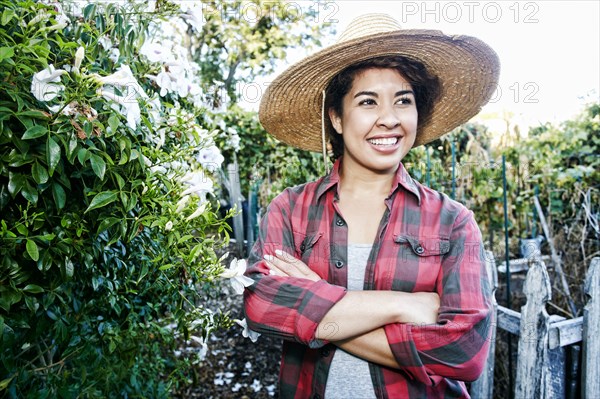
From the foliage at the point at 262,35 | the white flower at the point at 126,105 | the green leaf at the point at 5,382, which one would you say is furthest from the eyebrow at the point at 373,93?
the foliage at the point at 262,35

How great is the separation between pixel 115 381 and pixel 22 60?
3.44 ft

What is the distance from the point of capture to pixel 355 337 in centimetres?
124

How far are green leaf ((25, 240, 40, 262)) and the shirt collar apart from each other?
851mm

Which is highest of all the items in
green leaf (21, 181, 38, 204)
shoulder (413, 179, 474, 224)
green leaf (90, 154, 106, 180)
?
green leaf (90, 154, 106, 180)

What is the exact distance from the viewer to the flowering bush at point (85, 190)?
2.95 ft

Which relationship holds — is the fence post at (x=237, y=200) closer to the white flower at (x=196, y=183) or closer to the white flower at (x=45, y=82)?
the white flower at (x=196, y=183)

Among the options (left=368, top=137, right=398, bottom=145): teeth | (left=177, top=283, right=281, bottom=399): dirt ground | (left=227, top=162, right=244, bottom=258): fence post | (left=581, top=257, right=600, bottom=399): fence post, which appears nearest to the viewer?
(left=368, top=137, right=398, bottom=145): teeth

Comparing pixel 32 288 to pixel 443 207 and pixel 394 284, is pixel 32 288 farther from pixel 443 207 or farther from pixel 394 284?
pixel 443 207

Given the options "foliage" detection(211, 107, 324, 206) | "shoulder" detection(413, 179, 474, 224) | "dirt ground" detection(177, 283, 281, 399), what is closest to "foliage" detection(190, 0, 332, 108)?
"foliage" detection(211, 107, 324, 206)

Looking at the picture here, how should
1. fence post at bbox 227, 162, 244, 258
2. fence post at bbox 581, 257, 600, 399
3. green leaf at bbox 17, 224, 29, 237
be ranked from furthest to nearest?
fence post at bbox 227, 162, 244, 258
fence post at bbox 581, 257, 600, 399
green leaf at bbox 17, 224, 29, 237

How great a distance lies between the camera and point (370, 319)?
1.21m

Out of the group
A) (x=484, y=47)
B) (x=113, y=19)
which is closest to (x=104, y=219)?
(x=113, y=19)

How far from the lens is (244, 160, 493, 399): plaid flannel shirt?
3.90 ft

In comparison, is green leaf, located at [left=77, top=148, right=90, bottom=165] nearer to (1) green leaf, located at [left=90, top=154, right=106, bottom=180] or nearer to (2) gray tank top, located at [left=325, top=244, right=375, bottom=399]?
(1) green leaf, located at [left=90, top=154, right=106, bottom=180]
